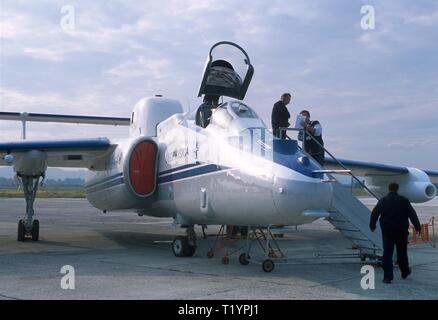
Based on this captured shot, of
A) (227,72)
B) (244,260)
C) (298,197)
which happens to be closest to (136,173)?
(227,72)

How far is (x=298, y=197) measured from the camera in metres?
8.15

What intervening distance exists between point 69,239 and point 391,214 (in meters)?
10.3

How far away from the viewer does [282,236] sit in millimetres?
17250

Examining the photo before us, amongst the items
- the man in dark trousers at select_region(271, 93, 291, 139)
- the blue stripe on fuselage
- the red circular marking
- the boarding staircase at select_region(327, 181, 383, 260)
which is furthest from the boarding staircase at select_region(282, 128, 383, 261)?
the red circular marking

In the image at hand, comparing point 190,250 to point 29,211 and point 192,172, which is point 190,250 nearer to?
point 192,172

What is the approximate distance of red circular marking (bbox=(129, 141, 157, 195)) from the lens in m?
12.2

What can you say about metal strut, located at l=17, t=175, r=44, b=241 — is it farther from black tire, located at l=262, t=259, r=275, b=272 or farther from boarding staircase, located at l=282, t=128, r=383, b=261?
boarding staircase, located at l=282, t=128, r=383, b=261

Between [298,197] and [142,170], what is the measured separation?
5079mm

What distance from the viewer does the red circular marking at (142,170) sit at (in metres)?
12.2

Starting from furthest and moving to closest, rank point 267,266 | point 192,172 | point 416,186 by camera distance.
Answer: point 416,186 < point 192,172 < point 267,266
